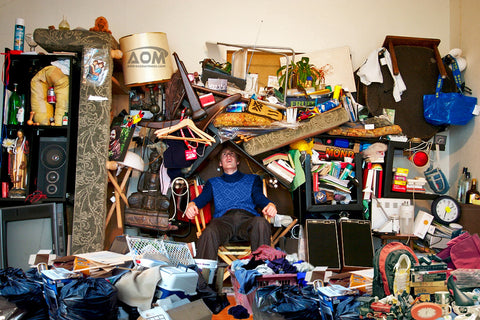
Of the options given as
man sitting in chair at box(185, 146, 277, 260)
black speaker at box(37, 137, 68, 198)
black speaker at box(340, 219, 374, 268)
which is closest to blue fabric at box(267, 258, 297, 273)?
man sitting in chair at box(185, 146, 277, 260)

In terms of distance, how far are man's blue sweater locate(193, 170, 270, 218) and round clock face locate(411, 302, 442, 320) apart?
3120 millimetres

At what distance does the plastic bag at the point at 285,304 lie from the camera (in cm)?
274

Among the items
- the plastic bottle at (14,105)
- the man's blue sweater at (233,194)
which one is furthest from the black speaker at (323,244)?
the plastic bottle at (14,105)

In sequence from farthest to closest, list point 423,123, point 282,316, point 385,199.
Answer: point 423,123
point 385,199
point 282,316

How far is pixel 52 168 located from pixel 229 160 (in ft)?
6.13

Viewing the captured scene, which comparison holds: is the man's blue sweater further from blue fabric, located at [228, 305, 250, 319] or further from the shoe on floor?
the shoe on floor

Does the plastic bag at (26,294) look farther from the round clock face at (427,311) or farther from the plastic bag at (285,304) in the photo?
the round clock face at (427,311)

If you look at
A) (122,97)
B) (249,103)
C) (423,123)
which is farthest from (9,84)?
(423,123)

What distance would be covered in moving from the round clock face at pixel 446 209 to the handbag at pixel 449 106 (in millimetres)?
921

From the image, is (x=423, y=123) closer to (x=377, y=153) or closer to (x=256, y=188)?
(x=377, y=153)

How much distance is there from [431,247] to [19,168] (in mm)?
4489

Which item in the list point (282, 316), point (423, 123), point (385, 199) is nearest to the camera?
point (282, 316)

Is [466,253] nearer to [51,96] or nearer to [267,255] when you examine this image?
[267,255]

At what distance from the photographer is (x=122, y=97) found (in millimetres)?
6246
